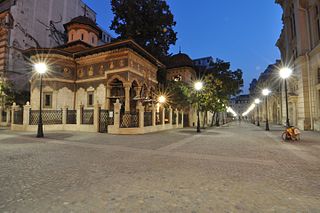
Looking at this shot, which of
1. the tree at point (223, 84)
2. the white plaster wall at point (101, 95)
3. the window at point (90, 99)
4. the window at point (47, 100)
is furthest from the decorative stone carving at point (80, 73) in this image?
the tree at point (223, 84)

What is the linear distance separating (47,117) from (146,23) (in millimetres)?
21731

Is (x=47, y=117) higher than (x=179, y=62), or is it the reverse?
(x=179, y=62)

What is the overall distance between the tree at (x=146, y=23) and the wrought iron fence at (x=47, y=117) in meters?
17.9

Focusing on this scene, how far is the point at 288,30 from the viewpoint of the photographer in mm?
25594

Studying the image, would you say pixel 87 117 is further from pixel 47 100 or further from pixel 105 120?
pixel 47 100

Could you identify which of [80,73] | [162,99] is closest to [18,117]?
[80,73]

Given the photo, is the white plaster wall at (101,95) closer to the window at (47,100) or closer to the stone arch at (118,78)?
the stone arch at (118,78)

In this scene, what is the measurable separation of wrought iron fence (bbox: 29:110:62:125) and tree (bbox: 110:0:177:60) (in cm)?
1794

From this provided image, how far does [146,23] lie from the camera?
3033cm

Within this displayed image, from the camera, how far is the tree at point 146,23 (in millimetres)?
30062

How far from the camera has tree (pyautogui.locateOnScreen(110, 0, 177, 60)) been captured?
30.1m

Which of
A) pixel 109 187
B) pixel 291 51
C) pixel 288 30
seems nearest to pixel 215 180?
pixel 109 187

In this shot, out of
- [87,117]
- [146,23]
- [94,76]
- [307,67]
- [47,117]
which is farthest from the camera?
[146,23]

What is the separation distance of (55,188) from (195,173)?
3245mm
